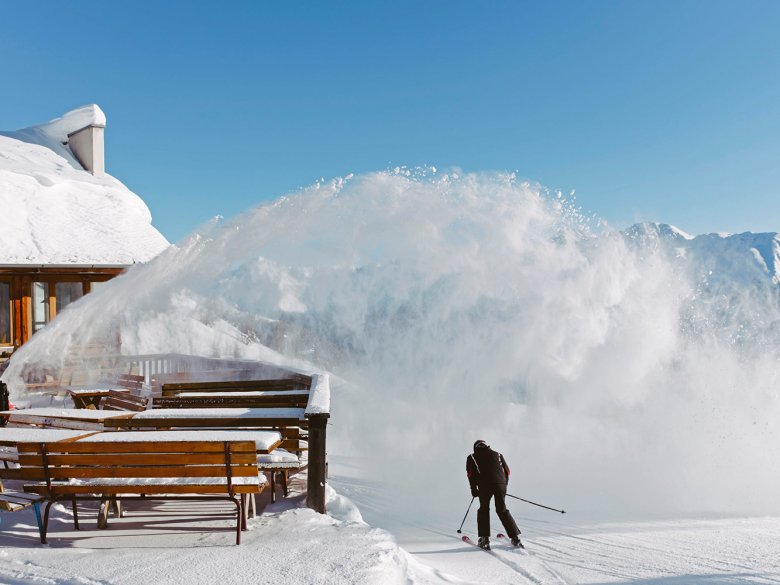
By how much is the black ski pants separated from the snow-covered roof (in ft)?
48.1

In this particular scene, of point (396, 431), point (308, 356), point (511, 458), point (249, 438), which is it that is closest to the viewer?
point (249, 438)

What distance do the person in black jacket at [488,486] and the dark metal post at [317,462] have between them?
6.24ft

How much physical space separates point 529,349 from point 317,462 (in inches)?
403

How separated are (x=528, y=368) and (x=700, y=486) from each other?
15.6 ft

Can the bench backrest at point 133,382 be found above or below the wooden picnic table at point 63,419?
below

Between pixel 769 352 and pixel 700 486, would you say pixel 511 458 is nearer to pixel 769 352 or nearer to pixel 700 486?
pixel 700 486

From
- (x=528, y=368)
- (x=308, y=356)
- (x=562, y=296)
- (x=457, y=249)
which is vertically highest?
(x=457, y=249)

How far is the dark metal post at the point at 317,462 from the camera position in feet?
19.3

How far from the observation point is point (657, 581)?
232 inches

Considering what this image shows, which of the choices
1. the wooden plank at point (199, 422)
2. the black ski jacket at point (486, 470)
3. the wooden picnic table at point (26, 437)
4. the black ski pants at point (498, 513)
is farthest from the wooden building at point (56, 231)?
the black ski pants at point (498, 513)

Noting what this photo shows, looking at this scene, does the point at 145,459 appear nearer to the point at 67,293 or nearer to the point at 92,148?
the point at 67,293

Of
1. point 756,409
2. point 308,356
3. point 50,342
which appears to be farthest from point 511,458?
point 308,356

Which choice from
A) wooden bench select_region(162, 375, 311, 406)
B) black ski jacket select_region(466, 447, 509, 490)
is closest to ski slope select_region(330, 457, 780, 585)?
black ski jacket select_region(466, 447, 509, 490)

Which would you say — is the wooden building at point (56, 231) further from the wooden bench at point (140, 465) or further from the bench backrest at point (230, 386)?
the wooden bench at point (140, 465)
